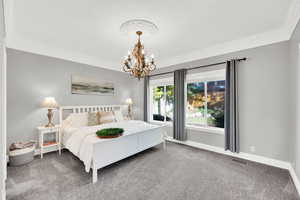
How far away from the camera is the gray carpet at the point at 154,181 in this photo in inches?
72.7

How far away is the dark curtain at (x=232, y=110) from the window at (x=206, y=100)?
0.31 meters

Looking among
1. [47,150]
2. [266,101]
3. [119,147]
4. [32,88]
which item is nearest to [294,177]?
[266,101]

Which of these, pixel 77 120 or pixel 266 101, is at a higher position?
pixel 266 101

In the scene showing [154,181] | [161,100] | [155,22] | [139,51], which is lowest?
[154,181]

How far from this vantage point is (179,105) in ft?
12.8

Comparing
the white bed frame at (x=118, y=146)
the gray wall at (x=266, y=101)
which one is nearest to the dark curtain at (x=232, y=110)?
the gray wall at (x=266, y=101)

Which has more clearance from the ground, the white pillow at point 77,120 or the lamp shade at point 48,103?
the lamp shade at point 48,103

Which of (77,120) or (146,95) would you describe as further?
(146,95)

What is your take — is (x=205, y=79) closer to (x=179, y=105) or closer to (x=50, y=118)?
(x=179, y=105)

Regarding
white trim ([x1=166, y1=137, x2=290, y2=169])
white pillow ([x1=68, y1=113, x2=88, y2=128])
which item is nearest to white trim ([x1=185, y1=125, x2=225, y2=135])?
white trim ([x1=166, y1=137, x2=290, y2=169])

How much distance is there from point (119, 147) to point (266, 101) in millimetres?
3057

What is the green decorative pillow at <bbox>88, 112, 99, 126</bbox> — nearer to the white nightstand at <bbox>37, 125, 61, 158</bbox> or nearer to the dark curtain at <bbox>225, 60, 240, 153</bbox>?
the white nightstand at <bbox>37, 125, 61, 158</bbox>

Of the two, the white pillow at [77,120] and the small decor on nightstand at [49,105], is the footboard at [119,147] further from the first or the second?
the small decor on nightstand at [49,105]

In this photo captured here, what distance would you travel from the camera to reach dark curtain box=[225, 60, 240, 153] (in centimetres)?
295
